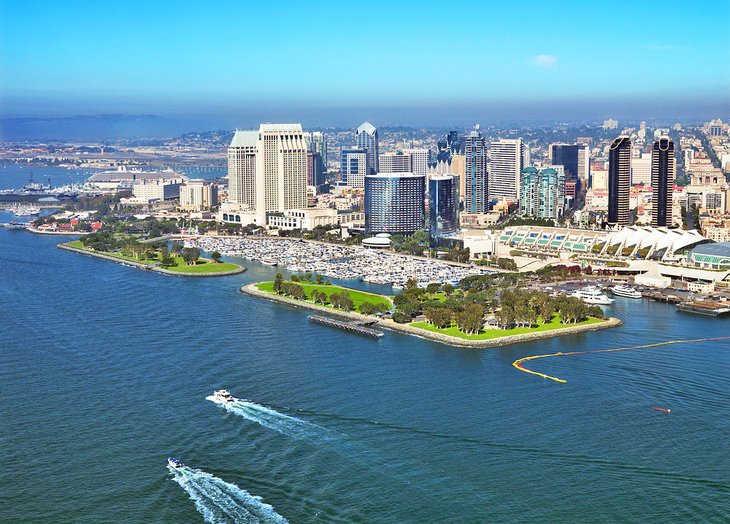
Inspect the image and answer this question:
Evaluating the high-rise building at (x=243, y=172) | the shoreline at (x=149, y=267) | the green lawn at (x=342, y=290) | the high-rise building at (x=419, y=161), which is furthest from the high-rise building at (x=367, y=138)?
the green lawn at (x=342, y=290)

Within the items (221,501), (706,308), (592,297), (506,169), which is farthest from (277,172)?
(221,501)

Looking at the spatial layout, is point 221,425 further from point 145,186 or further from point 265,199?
point 145,186

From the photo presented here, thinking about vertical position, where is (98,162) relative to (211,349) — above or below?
above

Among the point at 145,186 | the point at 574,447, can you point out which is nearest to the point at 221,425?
the point at 574,447

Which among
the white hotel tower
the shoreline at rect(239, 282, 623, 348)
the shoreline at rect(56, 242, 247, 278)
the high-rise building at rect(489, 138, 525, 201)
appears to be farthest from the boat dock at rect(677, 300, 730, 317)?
the high-rise building at rect(489, 138, 525, 201)

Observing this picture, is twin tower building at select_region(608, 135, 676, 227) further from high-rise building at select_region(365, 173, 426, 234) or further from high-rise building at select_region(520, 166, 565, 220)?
high-rise building at select_region(365, 173, 426, 234)

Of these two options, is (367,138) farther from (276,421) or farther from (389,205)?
(276,421)
